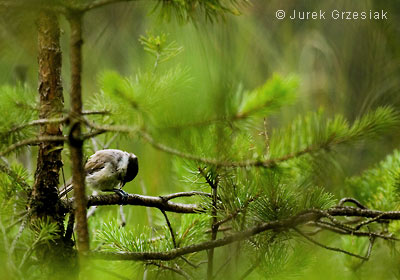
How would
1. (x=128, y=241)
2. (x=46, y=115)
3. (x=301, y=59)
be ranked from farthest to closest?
(x=301, y=59)
(x=128, y=241)
(x=46, y=115)

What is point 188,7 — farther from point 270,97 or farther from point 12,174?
point 12,174

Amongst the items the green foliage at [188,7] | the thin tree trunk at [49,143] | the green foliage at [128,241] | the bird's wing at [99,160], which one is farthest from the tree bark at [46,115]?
the bird's wing at [99,160]

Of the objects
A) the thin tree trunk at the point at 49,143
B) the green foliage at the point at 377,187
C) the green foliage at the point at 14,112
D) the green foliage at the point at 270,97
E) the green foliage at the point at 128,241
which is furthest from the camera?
the green foliage at the point at 377,187

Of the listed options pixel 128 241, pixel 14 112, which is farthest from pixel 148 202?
pixel 14 112

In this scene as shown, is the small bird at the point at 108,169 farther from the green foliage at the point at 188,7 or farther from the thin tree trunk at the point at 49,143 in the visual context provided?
the green foliage at the point at 188,7

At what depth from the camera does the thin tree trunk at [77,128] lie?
86 centimetres

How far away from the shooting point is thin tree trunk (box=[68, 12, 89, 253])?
86 cm

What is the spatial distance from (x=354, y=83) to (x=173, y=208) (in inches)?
106

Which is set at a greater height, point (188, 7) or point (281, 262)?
point (188, 7)

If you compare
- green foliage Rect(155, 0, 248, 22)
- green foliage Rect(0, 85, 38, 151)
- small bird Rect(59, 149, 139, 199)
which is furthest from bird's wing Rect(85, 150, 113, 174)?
green foliage Rect(155, 0, 248, 22)

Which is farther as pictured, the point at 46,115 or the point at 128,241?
the point at 128,241

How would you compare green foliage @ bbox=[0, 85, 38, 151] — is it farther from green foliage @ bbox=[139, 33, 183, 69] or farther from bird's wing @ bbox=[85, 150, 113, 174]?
bird's wing @ bbox=[85, 150, 113, 174]

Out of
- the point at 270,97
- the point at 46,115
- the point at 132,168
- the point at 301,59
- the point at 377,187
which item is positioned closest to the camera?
the point at 270,97

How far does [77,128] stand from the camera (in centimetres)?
88
